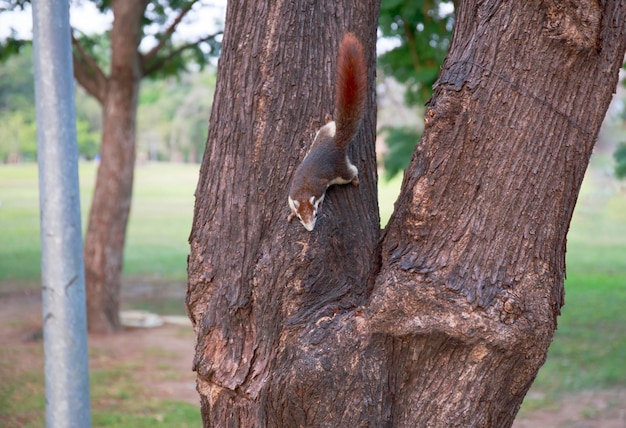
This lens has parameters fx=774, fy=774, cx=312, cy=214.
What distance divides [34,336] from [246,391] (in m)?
6.80

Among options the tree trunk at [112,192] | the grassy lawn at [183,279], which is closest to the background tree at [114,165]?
the tree trunk at [112,192]

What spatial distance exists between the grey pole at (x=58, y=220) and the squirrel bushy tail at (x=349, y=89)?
1.35m

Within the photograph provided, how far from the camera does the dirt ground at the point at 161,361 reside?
6.04 m

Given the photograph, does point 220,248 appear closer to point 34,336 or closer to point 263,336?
point 263,336

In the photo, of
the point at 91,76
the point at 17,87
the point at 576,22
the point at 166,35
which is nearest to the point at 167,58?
the point at 166,35

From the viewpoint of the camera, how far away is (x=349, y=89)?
2.47m

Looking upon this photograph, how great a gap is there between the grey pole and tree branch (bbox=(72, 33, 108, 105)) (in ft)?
18.3

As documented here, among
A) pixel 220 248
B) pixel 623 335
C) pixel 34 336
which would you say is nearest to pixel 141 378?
pixel 34 336

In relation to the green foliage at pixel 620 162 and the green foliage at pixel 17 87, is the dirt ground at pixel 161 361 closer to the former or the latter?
the green foliage at pixel 620 162

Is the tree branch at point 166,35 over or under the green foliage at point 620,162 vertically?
over

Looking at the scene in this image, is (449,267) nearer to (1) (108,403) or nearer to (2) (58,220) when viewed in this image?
(2) (58,220)

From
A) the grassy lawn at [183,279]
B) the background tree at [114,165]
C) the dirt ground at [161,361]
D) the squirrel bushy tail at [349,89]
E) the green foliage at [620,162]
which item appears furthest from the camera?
the background tree at [114,165]

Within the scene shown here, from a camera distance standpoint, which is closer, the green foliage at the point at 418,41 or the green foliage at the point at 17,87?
the green foliage at the point at 418,41

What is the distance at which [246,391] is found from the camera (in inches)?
97.3
